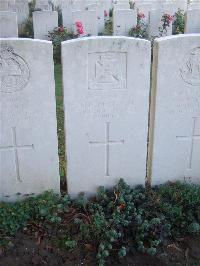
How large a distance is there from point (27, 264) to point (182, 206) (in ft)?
5.13

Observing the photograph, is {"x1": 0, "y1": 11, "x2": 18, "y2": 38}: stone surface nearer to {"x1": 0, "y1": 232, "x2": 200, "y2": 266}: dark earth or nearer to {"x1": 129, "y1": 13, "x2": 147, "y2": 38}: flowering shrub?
{"x1": 129, "y1": 13, "x2": 147, "y2": 38}: flowering shrub

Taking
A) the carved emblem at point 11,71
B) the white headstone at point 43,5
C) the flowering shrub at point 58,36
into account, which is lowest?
the carved emblem at point 11,71

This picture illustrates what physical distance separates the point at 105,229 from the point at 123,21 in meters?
7.71

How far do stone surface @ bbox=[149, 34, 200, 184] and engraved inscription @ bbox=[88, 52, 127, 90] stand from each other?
0.33 meters

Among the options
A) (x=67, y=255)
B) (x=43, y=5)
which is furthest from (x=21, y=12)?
(x=67, y=255)

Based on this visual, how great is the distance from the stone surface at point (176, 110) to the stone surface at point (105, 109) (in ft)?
0.38

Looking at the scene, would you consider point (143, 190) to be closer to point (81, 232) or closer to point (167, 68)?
point (81, 232)

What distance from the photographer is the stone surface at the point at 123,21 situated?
10336 millimetres

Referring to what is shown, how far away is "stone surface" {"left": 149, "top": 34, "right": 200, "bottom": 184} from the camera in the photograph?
12.5 feet

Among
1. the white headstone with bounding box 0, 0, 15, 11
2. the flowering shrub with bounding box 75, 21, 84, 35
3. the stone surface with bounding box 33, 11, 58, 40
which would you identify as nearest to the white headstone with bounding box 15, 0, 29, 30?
the white headstone with bounding box 0, 0, 15, 11

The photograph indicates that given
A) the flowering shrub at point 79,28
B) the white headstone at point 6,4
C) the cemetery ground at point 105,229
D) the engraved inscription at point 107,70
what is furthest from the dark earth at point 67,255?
the white headstone at point 6,4

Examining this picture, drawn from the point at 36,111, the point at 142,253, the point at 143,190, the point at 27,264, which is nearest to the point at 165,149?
the point at 143,190

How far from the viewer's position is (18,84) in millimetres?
3715

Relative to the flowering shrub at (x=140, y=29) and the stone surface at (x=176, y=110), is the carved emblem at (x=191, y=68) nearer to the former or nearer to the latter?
the stone surface at (x=176, y=110)
